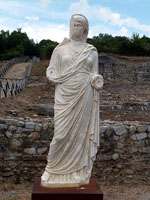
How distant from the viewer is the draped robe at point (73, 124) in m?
4.05

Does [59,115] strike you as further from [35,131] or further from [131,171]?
[131,171]

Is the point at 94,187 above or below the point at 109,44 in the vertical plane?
below

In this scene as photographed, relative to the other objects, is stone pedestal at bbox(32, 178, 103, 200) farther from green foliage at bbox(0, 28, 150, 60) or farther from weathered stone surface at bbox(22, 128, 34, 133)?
green foliage at bbox(0, 28, 150, 60)

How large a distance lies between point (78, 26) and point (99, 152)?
13.7ft

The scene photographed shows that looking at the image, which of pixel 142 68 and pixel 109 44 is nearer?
pixel 142 68

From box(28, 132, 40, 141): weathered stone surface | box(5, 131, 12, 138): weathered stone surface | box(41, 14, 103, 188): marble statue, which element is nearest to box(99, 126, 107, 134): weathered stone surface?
box(28, 132, 40, 141): weathered stone surface

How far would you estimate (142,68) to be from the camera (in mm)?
31797

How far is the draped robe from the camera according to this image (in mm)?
4051

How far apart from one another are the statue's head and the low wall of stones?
344 cm

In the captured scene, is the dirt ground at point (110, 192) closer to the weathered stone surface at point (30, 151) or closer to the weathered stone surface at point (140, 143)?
the weathered stone surface at point (30, 151)

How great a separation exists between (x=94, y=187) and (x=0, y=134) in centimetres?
376

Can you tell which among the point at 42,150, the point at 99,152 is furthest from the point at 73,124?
the point at 99,152

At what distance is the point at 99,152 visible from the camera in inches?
290

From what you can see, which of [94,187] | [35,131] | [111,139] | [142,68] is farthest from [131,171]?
[142,68]
